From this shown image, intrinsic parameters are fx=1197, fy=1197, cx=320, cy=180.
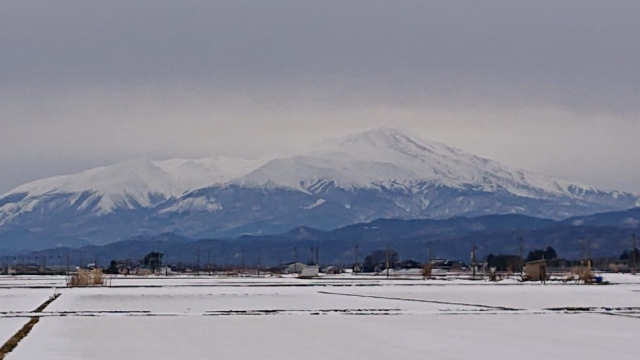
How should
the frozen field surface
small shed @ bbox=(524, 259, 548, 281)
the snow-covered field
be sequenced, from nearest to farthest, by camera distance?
the snow-covered field → the frozen field surface → small shed @ bbox=(524, 259, 548, 281)

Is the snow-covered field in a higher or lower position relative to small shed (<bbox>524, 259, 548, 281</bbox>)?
lower

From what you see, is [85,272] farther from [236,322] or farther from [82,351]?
[82,351]

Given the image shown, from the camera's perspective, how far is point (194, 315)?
4253cm

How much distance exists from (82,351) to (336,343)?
6.18 m

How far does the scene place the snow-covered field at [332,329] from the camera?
27.4 m

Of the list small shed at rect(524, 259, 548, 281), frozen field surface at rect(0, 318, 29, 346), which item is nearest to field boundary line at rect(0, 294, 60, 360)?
frozen field surface at rect(0, 318, 29, 346)

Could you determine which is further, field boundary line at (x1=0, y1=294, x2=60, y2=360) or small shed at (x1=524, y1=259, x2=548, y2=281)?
small shed at (x1=524, y1=259, x2=548, y2=281)

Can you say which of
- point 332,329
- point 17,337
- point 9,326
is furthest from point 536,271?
point 17,337

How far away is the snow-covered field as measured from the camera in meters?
27.4

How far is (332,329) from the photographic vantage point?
3441 cm

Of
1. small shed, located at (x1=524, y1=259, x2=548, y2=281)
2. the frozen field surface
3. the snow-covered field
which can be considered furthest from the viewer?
small shed, located at (x1=524, y1=259, x2=548, y2=281)

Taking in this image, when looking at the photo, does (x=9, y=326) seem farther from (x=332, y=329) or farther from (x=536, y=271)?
(x=536, y=271)

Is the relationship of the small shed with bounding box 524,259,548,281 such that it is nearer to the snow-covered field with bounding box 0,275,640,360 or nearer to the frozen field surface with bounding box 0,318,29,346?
the snow-covered field with bounding box 0,275,640,360

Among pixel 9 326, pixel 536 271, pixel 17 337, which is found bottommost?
pixel 17 337
